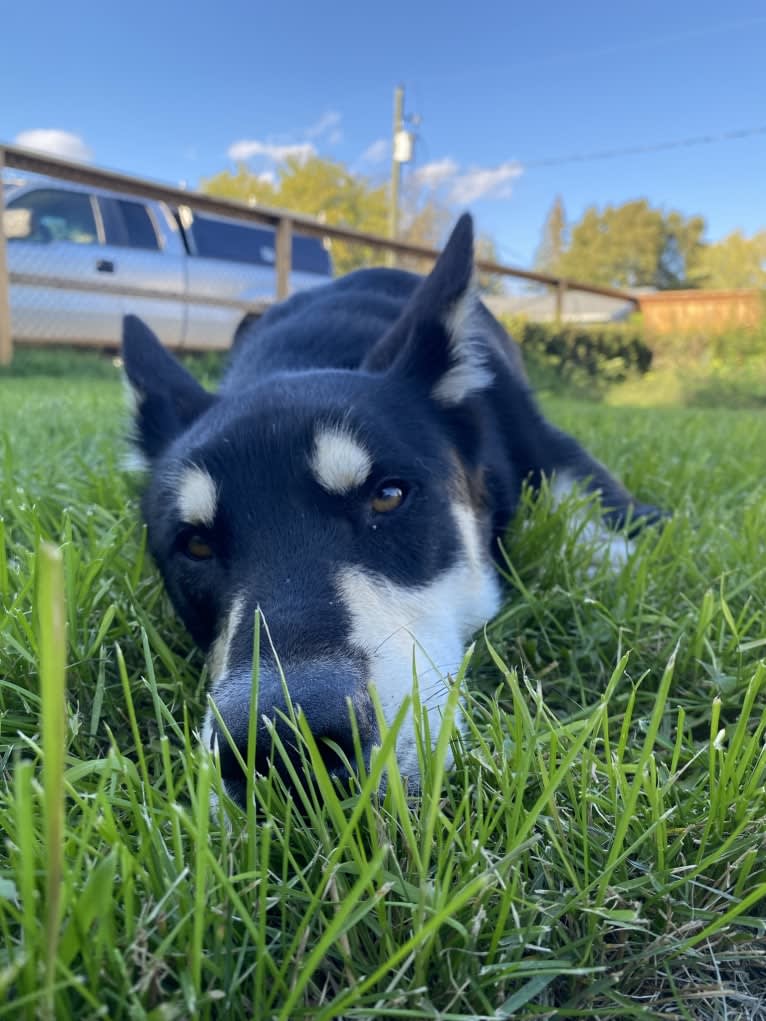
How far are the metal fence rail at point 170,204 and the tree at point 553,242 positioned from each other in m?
52.3

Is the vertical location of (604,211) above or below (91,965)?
above

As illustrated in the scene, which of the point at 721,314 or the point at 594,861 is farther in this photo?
the point at 721,314

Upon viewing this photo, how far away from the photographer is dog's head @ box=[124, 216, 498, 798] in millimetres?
1245

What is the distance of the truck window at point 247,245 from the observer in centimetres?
1210

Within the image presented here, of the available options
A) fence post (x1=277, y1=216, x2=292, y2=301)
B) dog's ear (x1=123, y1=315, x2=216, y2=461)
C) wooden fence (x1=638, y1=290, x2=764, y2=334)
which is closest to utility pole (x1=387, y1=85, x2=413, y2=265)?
wooden fence (x1=638, y1=290, x2=764, y2=334)

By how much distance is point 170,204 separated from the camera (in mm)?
9453

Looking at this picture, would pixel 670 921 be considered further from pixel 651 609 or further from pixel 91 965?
pixel 651 609

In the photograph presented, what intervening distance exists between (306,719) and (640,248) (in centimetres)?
6401

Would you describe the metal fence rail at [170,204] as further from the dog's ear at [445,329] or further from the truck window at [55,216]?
the dog's ear at [445,329]

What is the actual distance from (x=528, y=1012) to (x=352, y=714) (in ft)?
1.34

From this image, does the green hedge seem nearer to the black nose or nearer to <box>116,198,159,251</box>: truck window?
<box>116,198,159,251</box>: truck window

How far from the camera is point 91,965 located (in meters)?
0.70

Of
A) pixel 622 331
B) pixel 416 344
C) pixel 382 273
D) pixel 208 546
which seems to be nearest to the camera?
pixel 208 546

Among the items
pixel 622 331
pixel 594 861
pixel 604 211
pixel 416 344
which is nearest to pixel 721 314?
pixel 622 331
